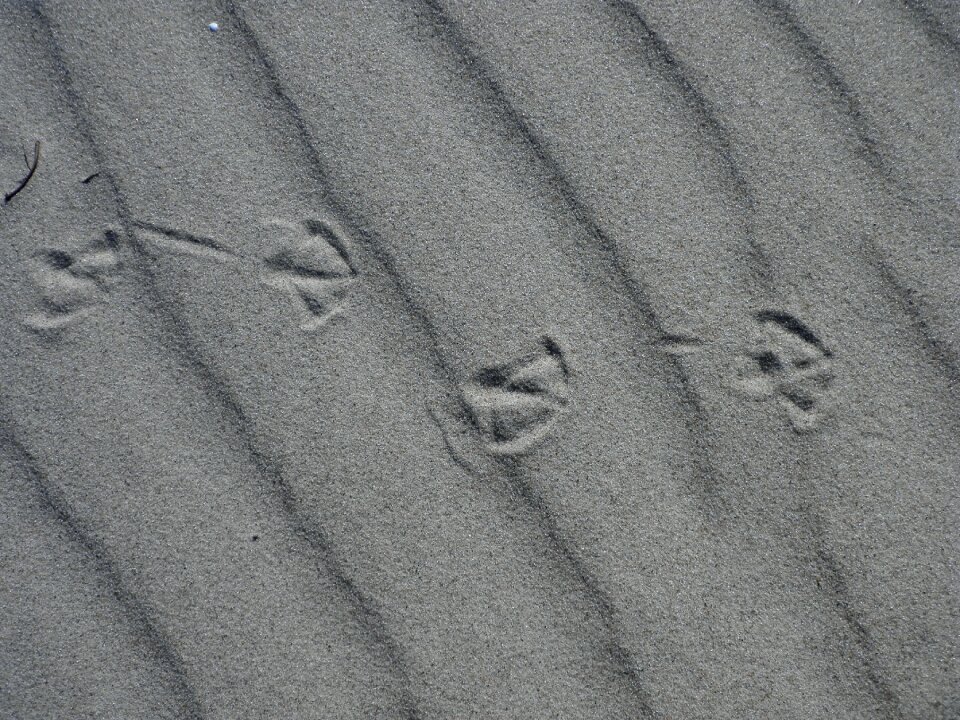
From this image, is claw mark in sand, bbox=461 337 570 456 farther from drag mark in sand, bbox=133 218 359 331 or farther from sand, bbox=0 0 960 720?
drag mark in sand, bbox=133 218 359 331

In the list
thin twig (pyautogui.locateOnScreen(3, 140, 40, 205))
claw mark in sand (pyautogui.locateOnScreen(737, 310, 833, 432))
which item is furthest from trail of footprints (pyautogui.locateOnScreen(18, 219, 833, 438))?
thin twig (pyautogui.locateOnScreen(3, 140, 40, 205))

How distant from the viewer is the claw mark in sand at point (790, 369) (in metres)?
1.06

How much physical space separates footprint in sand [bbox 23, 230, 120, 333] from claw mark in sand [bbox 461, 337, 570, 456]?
59 centimetres

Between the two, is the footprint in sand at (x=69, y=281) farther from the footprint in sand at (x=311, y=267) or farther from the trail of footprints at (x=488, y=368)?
the footprint in sand at (x=311, y=267)

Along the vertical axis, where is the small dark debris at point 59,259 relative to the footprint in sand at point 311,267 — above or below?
above

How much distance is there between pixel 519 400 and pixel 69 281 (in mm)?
723

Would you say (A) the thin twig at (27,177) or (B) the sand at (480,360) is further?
(A) the thin twig at (27,177)

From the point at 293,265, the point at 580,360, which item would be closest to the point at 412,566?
the point at 580,360

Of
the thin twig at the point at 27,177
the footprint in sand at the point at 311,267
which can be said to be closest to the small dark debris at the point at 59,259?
the thin twig at the point at 27,177

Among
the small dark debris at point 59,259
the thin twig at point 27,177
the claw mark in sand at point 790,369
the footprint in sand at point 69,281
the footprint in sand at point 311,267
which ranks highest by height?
the thin twig at point 27,177

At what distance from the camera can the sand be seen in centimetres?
102

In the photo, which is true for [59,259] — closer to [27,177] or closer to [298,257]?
[27,177]

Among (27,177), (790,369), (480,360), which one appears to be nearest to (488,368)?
(480,360)

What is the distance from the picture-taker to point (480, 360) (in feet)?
3.53
